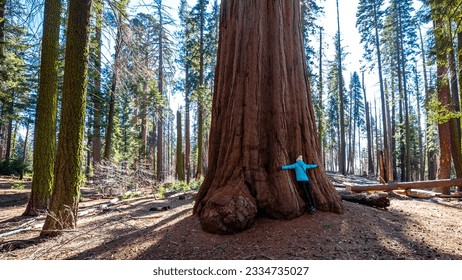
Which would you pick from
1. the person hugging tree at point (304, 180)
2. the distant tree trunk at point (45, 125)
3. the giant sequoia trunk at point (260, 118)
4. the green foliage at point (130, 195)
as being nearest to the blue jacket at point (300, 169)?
the person hugging tree at point (304, 180)

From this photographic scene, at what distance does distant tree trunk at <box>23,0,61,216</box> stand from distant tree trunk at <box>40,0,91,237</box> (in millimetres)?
2430

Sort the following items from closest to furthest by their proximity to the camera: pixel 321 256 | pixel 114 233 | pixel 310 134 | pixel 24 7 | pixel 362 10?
pixel 321 256
pixel 310 134
pixel 114 233
pixel 24 7
pixel 362 10

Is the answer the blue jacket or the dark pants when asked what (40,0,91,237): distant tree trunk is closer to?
the blue jacket

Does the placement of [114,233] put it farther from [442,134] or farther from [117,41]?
[442,134]

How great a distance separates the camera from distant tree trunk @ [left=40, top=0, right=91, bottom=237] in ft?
17.3

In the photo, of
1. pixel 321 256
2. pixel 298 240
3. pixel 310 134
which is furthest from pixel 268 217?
pixel 310 134

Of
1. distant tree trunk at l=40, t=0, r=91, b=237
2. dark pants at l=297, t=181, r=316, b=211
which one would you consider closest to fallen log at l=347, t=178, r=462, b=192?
dark pants at l=297, t=181, r=316, b=211

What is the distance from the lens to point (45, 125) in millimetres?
7227

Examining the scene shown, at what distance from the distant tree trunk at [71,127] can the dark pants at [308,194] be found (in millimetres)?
4706

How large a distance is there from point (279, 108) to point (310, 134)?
3.12ft

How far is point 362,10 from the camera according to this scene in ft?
87.4

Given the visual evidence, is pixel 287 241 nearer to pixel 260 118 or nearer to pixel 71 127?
pixel 260 118

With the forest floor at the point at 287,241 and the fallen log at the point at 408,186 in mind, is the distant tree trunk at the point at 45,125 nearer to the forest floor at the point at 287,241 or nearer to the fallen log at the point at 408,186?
the forest floor at the point at 287,241

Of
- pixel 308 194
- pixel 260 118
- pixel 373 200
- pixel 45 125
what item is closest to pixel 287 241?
pixel 308 194
